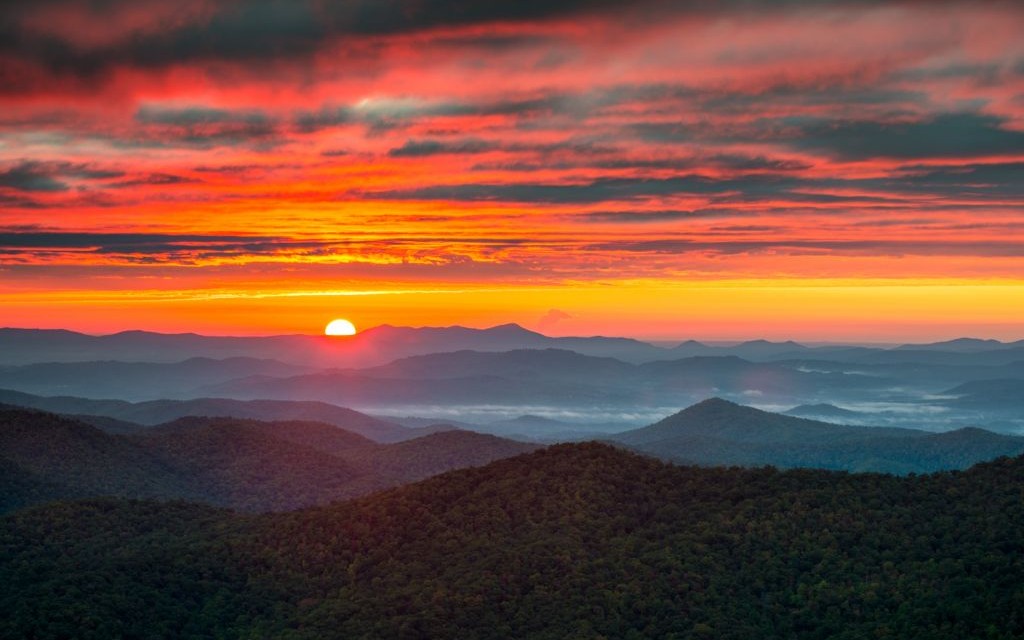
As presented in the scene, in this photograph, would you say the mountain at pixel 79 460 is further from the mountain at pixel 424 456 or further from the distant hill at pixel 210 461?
the mountain at pixel 424 456

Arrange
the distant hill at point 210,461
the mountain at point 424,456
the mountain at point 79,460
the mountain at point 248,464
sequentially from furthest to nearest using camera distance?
the mountain at point 424,456 → the mountain at point 248,464 → the distant hill at point 210,461 → the mountain at point 79,460

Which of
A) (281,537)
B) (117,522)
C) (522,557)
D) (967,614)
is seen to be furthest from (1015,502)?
(117,522)

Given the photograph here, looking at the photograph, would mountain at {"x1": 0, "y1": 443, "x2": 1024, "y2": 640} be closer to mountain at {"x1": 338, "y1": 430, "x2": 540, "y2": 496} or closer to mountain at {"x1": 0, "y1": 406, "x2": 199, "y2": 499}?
mountain at {"x1": 0, "y1": 406, "x2": 199, "y2": 499}


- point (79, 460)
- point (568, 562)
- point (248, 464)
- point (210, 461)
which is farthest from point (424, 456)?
point (568, 562)

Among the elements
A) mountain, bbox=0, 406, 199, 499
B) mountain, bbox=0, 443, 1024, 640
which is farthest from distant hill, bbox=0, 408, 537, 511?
mountain, bbox=0, 443, 1024, 640

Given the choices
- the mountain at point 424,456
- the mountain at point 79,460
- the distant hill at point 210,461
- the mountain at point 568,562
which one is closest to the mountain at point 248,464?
the distant hill at point 210,461

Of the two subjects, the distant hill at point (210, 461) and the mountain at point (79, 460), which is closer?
the mountain at point (79, 460)
